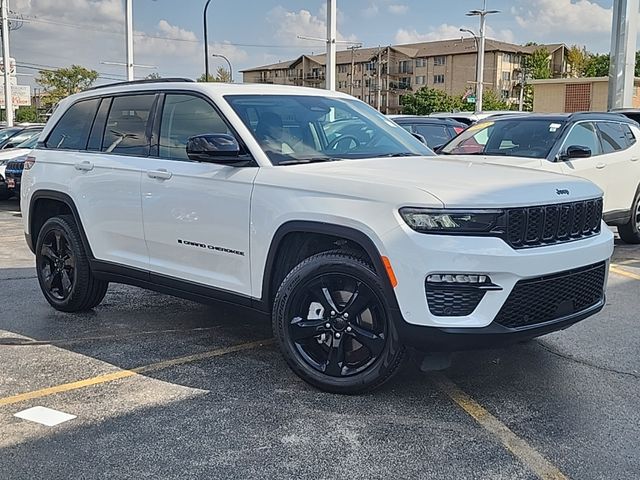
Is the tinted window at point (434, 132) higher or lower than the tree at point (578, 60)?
lower

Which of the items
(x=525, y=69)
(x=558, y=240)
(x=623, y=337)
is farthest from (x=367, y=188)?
(x=525, y=69)

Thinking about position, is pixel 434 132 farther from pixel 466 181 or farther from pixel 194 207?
pixel 466 181

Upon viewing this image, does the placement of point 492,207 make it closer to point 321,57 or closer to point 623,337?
point 623,337

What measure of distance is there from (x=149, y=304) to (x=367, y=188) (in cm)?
321

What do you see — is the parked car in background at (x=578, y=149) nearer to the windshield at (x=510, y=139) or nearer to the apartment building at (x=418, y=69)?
the windshield at (x=510, y=139)

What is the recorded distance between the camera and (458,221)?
366 cm

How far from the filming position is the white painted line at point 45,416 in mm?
3809

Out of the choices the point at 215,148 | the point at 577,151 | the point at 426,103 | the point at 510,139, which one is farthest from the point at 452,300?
the point at 426,103

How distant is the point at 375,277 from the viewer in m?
3.87

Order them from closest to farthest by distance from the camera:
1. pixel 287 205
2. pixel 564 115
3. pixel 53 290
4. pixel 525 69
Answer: pixel 287 205
pixel 53 290
pixel 564 115
pixel 525 69

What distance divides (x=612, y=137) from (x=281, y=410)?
6.94 metres

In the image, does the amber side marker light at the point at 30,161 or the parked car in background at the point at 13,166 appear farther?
the parked car in background at the point at 13,166

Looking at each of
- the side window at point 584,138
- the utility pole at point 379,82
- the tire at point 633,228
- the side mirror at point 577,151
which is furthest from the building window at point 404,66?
the side mirror at point 577,151

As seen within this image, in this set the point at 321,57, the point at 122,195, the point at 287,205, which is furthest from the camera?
the point at 321,57
